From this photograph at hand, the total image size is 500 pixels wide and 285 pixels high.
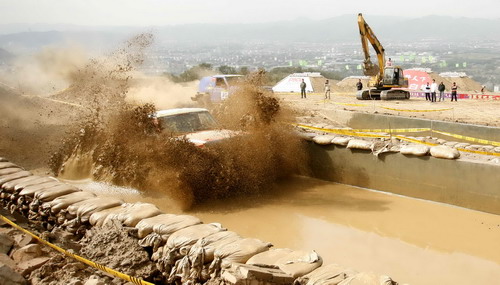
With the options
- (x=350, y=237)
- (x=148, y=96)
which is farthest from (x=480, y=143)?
(x=148, y=96)

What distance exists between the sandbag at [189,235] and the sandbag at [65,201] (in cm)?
198

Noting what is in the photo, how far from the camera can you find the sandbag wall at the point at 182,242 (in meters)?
3.66

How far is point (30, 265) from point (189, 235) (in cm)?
182

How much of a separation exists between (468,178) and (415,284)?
3.47 metres

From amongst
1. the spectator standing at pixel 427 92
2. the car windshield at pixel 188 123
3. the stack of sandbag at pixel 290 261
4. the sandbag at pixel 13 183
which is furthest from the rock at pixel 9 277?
the spectator standing at pixel 427 92

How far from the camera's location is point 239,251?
4.12m

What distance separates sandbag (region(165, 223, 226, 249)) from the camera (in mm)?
4465

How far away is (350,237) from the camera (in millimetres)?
7887

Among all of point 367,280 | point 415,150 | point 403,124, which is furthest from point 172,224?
point 403,124

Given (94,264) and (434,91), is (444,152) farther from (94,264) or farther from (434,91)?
(434,91)

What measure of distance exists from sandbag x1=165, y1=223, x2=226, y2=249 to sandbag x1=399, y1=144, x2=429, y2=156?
6.02 metres

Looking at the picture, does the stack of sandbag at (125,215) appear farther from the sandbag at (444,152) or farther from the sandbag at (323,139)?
the sandbag at (323,139)

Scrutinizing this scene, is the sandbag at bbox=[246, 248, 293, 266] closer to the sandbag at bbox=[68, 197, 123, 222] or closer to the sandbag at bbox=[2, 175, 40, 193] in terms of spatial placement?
the sandbag at bbox=[68, 197, 123, 222]

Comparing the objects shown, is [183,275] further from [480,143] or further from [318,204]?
[480,143]
